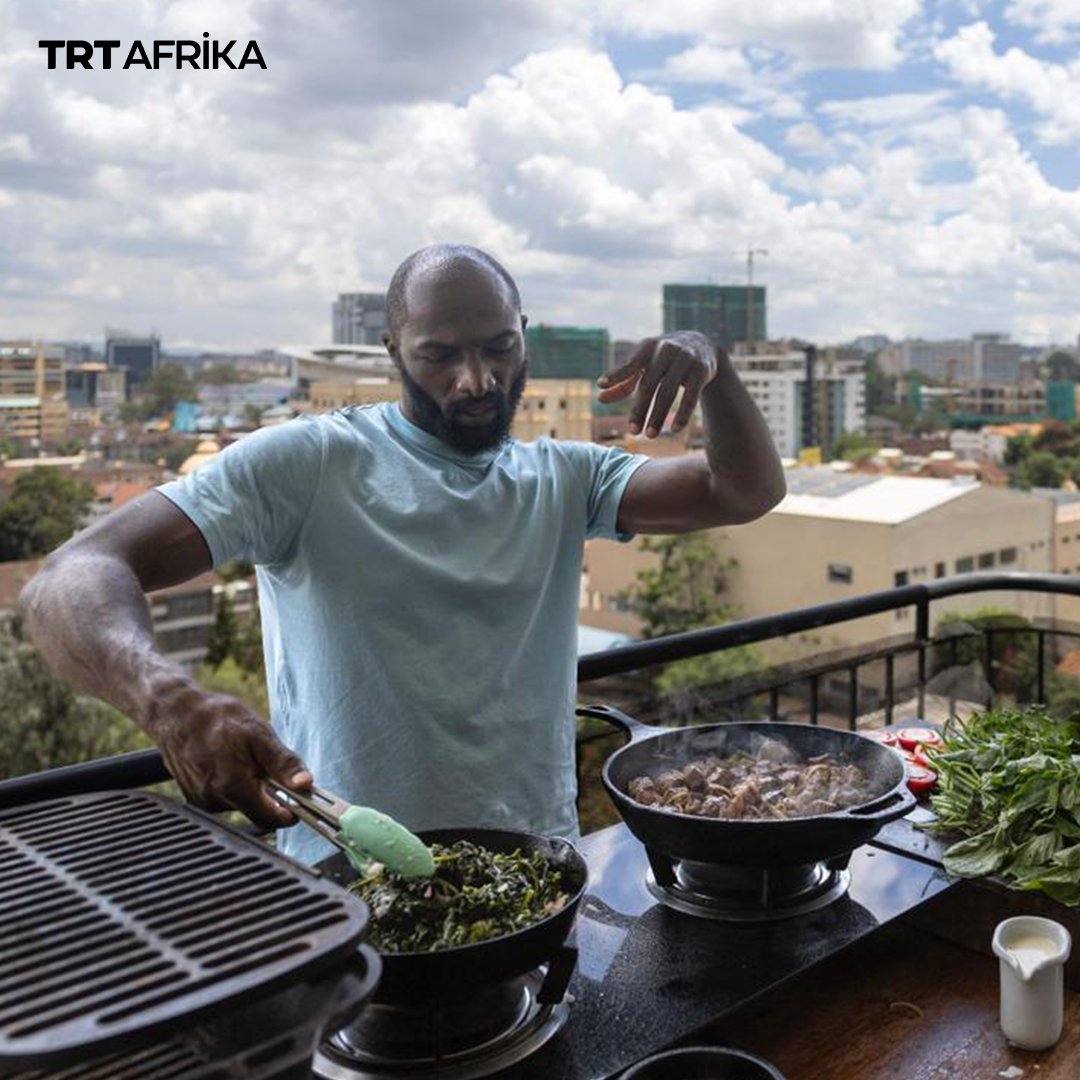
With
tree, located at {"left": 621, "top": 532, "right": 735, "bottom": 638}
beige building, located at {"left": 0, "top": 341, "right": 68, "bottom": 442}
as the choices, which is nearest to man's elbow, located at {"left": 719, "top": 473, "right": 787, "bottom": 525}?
beige building, located at {"left": 0, "top": 341, "right": 68, "bottom": 442}

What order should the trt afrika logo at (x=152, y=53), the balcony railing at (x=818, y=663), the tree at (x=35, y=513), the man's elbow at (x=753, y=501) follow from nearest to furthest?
the balcony railing at (x=818, y=663), the man's elbow at (x=753, y=501), the trt afrika logo at (x=152, y=53), the tree at (x=35, y=513)

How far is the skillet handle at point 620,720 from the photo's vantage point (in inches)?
55.7

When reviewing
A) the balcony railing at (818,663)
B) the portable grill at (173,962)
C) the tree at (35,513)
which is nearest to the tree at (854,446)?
the tree at (35,513)

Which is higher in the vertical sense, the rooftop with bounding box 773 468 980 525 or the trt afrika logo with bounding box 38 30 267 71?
the trt afrika logo with bounding box 38 30 267 71

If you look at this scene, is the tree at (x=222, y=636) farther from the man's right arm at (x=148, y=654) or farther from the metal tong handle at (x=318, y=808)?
the metal tong handle at (x=318, y=808)

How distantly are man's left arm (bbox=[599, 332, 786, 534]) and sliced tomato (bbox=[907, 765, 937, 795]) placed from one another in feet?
1.69

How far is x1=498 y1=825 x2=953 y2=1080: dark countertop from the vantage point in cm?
98

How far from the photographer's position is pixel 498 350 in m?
1.67

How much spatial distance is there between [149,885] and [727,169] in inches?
1880

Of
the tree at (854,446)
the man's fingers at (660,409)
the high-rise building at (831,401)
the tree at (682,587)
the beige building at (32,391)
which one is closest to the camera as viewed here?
the man's fingers at (660,409)

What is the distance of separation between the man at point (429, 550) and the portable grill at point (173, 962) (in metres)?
0.55

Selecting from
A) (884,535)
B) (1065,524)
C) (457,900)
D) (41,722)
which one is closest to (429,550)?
(457,900)

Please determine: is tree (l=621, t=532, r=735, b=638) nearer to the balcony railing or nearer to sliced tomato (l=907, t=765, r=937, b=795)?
the balcony railing

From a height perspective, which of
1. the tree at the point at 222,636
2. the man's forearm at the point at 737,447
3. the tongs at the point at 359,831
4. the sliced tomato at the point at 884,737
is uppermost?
the man's forearm at the point at 737,447
